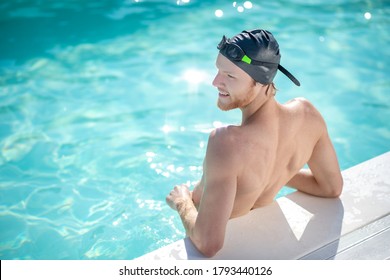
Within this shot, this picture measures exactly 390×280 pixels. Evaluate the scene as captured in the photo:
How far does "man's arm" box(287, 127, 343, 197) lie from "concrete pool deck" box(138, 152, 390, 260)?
6 cm

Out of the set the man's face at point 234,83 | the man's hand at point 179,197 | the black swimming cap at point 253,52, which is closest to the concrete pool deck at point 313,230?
the man's hand at point 179,197

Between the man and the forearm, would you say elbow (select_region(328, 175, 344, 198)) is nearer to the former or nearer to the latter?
the man

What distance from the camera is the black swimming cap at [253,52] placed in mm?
2297

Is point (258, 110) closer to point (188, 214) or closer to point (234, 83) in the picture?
point (234, 83)

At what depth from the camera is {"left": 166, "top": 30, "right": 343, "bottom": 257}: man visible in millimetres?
2252

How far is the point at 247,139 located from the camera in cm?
231

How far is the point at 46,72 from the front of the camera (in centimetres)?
631

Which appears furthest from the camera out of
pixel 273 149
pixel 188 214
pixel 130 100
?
pixel 130 100

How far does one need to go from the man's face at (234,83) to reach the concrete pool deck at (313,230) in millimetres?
775

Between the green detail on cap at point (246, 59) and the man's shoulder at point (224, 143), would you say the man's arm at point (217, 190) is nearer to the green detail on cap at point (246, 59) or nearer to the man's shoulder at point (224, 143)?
the man's shoulder at point (224, 143)

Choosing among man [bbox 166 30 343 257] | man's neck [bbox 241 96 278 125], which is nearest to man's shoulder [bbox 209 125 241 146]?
man [bbox 166 30 343 257]

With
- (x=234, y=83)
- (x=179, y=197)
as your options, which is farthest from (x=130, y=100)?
(x=234, y=83)

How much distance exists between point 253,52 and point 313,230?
1.12 m
